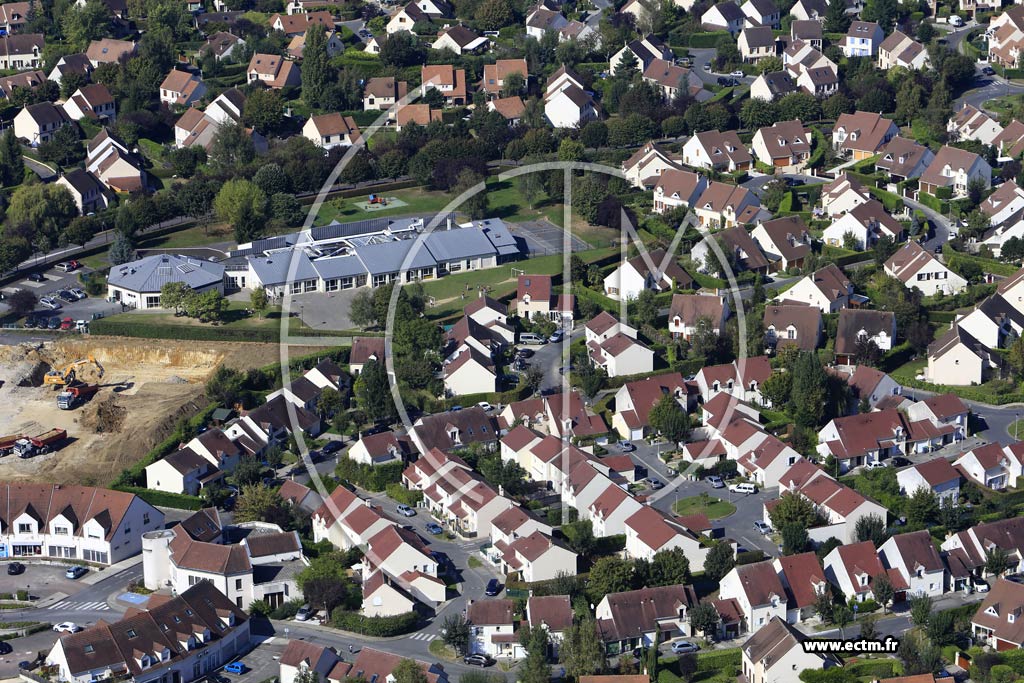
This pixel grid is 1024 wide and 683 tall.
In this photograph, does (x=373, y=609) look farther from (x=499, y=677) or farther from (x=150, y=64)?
(x=150, y=64)

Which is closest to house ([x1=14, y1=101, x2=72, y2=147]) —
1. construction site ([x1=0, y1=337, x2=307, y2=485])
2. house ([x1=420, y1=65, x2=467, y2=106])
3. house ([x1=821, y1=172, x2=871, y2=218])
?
house ([x1=420, y1=65, x2=467, y2=106])

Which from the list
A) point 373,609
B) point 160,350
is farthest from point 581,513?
point 160,350

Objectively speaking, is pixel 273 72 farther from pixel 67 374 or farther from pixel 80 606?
pixel 80 606

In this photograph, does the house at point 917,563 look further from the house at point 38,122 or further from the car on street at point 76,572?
the house at point 38,122

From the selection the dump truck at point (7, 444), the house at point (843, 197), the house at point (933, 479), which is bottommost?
the house at point (933, 479)

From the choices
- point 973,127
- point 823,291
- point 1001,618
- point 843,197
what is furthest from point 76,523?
point 973,127

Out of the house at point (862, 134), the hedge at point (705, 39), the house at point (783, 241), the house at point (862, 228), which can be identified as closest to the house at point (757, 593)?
the house at point (783, 241)
